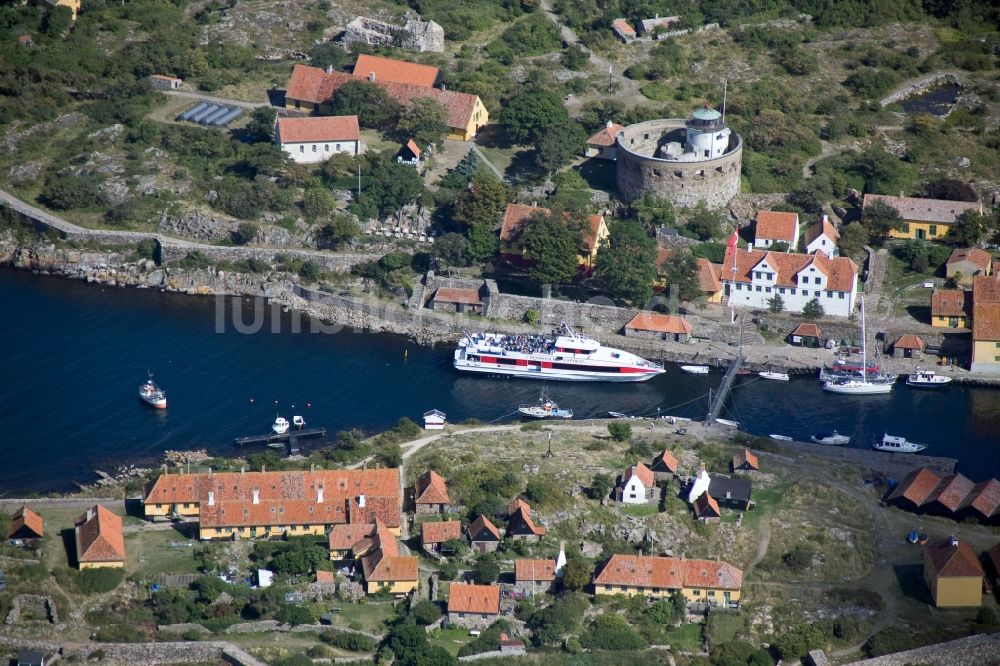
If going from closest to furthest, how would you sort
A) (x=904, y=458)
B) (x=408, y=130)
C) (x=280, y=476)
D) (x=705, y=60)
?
(x=280, y=476) < (x=904, y=458) < (x=408, y=130) < (x=705, y=60)

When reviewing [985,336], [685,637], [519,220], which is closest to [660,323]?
[519,220]

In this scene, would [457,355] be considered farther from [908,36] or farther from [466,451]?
[908,36]

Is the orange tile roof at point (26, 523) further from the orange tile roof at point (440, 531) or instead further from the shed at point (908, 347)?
the shed at point (908, 347)

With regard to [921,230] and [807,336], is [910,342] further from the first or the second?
[921,230]

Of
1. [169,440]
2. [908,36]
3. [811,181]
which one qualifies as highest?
[908,36]

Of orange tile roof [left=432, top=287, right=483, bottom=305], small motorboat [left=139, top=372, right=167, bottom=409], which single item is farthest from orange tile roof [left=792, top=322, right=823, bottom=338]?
small motorboat [left=139, top=372, right=167, bottom=409]

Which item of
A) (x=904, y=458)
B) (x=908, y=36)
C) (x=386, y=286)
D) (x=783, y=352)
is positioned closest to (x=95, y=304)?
(x=386, y=286)

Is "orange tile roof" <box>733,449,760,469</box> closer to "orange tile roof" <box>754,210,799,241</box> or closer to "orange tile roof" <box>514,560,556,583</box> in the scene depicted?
"orange tile roof" <box>514,560,556,583</box>

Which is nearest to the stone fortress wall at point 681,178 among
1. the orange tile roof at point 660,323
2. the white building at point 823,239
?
the white building at point 823,239
